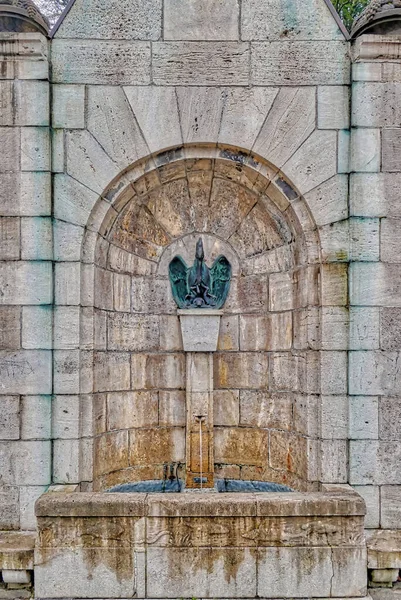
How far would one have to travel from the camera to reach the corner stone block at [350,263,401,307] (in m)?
5.62

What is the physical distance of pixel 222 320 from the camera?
6.90m

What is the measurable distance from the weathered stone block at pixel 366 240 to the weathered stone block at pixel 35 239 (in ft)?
10.4

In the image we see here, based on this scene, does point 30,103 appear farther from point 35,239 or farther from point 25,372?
point 25,372

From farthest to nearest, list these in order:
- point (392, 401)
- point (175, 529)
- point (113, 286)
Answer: point (113, 286)
point (392, 401)
point (175, 529)

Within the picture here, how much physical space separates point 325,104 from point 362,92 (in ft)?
1.27

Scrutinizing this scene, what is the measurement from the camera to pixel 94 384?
595cm

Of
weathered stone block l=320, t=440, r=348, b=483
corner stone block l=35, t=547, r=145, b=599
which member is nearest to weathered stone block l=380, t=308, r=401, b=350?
weathered stone block l=320, t=440, r=348, b=483

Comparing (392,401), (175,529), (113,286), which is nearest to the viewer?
→ (175,529)

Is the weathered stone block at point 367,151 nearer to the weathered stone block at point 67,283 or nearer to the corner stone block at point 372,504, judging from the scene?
the weathered stone block at point 67,283

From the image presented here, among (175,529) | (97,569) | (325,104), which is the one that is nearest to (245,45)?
(325,104)

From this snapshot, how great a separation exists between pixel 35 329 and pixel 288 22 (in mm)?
4223

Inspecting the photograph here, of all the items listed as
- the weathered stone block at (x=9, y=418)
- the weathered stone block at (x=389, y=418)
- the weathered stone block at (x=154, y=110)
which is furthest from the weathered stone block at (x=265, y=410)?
the weathered stone block at (x=154, y=110)

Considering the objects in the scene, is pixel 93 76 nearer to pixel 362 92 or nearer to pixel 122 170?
pixel 122 170

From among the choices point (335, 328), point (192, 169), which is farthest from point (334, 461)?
point (192, 169)
